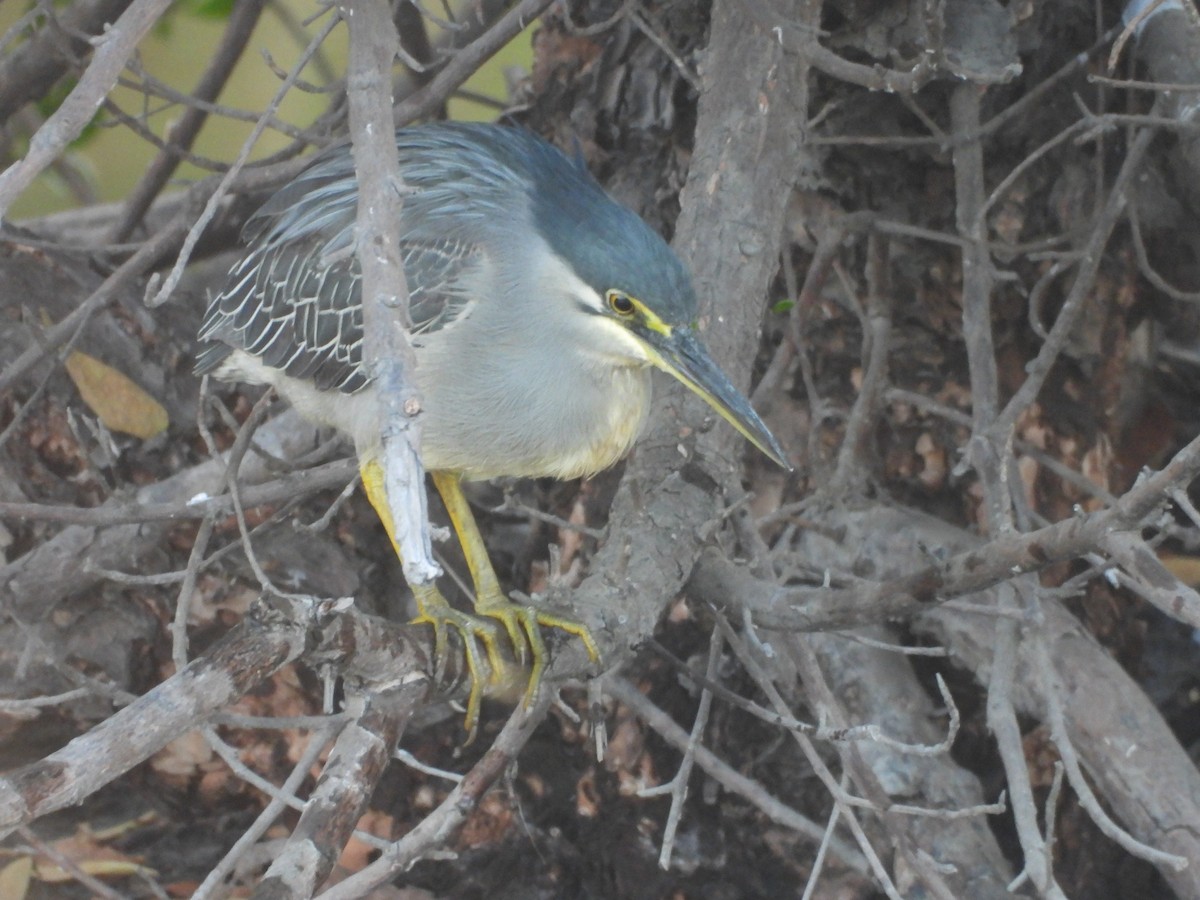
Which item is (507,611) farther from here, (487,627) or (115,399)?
(115,399)

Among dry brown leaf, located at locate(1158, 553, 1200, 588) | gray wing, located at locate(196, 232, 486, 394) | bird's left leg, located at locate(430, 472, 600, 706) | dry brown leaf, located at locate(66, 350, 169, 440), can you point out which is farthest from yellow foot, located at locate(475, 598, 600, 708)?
dry brown leaf, located at locate(1158, 553, 1200, 588)

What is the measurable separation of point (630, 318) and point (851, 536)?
0.67 metres

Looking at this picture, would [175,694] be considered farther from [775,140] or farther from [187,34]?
[187,34]

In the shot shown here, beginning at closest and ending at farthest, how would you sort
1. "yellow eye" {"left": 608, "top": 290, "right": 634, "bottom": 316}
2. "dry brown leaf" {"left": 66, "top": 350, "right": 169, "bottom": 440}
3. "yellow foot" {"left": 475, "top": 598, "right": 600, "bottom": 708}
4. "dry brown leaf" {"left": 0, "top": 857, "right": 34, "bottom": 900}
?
"yellow foot" {"left": 475, "top": 598, "right": 600, "bottom": 708}, "yellow eye" {"left": 608, "top": 290, "right": 634, "bottom": 316}, "dry brown leaf" {"left": 0, "top": 857, "right": 34, "bottom": 900}, "dry brown leaf" {"left": 66, "top": 350, "right": 169, "bottom": 440}

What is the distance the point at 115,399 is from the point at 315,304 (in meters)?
0.59

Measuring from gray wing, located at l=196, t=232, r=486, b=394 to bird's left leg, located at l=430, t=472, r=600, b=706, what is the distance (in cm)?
30

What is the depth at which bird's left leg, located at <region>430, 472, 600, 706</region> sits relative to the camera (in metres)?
1.76

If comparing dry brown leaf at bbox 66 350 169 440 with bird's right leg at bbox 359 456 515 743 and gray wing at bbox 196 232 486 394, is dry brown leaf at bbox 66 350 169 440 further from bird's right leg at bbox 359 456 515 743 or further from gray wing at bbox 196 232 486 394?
bird's right leg at bbox 359 456 515 743

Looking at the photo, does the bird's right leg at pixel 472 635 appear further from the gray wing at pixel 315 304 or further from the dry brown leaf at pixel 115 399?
the dry brown leaf at pixel 115 399

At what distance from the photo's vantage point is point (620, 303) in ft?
6.23

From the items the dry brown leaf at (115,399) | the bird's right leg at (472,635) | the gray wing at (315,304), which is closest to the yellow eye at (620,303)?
the gray wing at (315,304)

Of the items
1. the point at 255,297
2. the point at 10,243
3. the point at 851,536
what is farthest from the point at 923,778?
the point at 10,243

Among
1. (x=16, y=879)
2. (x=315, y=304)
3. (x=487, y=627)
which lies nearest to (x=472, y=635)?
(x=487, y=627)

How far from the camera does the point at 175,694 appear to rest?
3.64 ft
